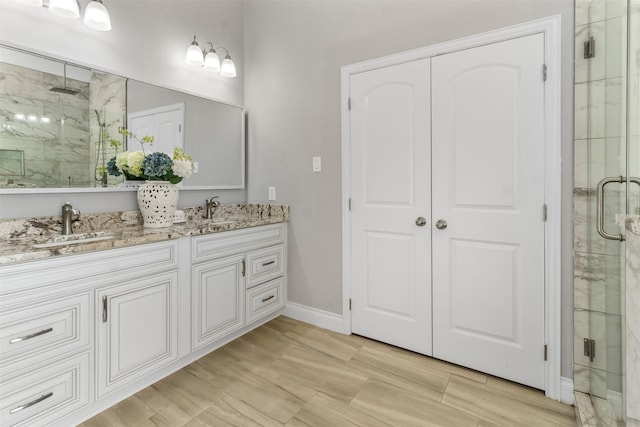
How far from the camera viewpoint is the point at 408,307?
2188 mm

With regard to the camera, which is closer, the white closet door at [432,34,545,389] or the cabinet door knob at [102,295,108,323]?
the cabinet door knob at [102,295,108,323]

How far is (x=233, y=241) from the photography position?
2.23m

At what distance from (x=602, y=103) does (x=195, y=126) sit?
2.54 m

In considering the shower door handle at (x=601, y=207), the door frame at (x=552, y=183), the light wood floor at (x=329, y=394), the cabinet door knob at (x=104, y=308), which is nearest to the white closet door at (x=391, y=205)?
the light wood floor at (x=329, y=394)

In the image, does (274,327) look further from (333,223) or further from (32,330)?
(32,330)

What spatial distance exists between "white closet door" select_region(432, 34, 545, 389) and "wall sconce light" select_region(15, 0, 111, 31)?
2.01 m

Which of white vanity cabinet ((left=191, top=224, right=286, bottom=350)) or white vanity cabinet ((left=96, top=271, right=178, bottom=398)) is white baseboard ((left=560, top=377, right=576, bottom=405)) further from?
white vanity cabinet ((left=96, top=271, right=178, bottom=398))

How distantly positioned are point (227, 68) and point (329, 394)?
253 cm

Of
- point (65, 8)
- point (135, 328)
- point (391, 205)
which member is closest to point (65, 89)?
point (65, 8)

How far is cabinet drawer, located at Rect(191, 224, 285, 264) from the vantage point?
200 centimetres

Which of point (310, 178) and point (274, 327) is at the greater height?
point (310, 178)

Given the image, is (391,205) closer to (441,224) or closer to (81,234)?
(441,224)

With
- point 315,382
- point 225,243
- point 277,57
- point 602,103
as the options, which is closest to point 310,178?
point 225,243

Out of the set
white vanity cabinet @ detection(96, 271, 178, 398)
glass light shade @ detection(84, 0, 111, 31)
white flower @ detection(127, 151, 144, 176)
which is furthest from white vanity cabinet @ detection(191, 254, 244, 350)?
glass light shade @ detection(84, 0, 111, 31)
